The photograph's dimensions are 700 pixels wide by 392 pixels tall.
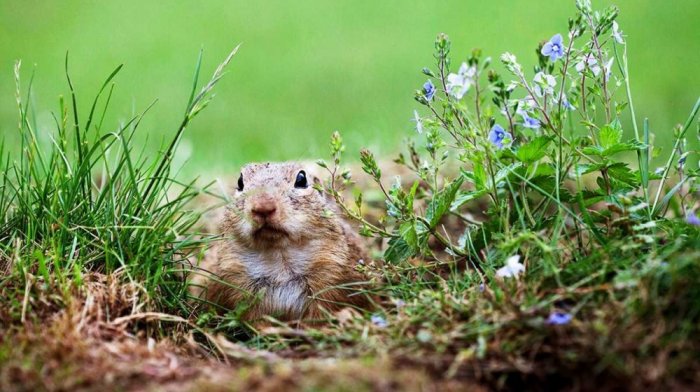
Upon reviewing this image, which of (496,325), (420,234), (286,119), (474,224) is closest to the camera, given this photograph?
(496,325)

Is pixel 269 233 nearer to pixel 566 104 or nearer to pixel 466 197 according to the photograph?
pixel 466 197

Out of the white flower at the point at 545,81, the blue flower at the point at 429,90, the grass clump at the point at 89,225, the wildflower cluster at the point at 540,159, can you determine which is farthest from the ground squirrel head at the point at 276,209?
the white flower at the point at 545,81

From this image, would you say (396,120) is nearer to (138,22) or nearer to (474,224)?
(474,224)

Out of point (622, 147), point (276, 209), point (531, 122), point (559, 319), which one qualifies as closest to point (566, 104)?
point (531, 122)

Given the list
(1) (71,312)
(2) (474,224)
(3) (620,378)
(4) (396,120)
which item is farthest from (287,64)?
(3) (620,378)

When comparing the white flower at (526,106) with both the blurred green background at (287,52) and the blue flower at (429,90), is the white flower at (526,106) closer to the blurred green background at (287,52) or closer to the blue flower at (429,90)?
the blue flower at (429,90)
